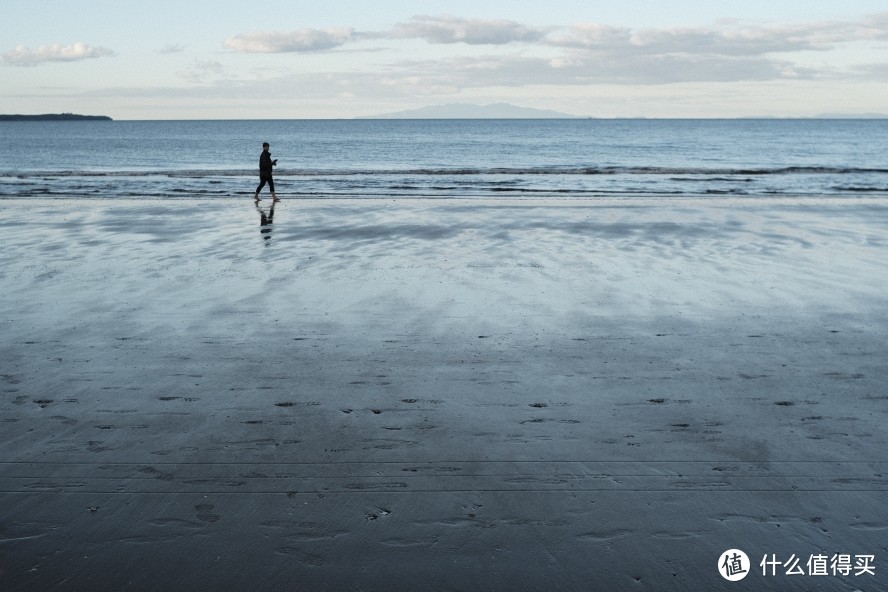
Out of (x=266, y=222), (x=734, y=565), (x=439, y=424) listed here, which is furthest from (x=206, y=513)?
(x=266, y=222)

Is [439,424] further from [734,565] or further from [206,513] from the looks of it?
[734,565]

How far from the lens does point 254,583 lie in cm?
375

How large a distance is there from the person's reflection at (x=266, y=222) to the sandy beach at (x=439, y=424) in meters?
3.55

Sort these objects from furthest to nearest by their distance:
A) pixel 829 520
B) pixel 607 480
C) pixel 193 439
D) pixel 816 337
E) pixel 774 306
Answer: pixel 774 306
pixel 816 337
pixel 193 439
pixel 607 480
pixel 829 520

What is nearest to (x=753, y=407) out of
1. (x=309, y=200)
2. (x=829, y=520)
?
(x=829, y=520)

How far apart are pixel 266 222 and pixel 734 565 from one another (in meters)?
16.2

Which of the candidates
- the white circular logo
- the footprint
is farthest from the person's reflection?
the white circular logo

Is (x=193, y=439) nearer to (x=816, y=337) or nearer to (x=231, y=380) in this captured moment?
(x=231, y=380)

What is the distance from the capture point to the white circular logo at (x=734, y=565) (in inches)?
151

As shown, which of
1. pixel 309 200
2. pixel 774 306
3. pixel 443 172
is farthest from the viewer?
pixel 443 172

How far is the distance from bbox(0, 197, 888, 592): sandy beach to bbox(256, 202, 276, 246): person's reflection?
11.6 ft

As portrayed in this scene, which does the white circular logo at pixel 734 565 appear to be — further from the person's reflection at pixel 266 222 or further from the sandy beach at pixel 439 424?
the person's reflection at pixel 266 222

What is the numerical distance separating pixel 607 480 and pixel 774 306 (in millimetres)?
5619

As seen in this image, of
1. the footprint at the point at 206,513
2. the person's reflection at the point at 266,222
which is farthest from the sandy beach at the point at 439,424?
the person's reflection at the point at 266,222
